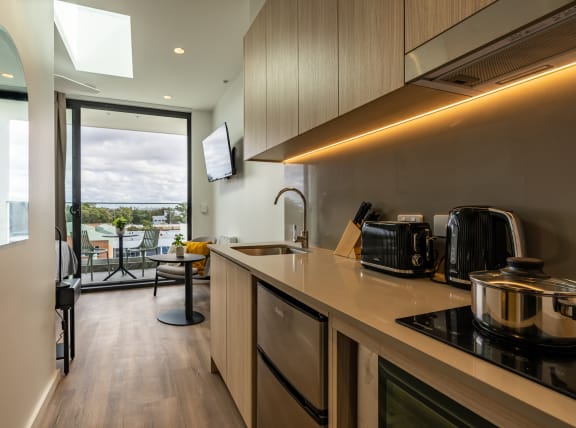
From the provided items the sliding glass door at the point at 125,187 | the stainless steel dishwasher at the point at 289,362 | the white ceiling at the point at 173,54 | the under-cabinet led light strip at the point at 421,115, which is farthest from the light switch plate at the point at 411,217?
the sliding glass door at the point at 125,187

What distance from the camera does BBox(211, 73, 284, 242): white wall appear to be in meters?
3.26

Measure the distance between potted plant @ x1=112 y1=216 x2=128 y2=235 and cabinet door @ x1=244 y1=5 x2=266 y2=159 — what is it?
140 inches

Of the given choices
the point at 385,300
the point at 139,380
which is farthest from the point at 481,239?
the point at 139,380

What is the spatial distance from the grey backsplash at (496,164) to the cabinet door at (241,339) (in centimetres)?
77

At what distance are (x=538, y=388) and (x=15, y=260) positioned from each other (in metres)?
1.94

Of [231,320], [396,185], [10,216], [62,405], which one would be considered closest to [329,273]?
[396,185]

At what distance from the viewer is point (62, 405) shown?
6.65 ft

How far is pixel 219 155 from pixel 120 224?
2.08 m

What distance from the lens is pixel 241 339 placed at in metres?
1.72

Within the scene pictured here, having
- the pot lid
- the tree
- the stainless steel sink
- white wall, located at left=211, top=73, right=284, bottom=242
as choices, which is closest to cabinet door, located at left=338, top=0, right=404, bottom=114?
the pot lid

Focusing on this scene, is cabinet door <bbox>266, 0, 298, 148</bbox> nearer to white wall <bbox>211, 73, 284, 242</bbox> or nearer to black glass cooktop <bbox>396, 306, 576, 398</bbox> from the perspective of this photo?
white wall <bbox>211, 73, 284, 242</bbox>

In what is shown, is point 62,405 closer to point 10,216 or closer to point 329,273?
point 10,216

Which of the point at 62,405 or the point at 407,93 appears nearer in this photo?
the point at 407,93

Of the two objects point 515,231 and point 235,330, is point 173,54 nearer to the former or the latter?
point 235,330
